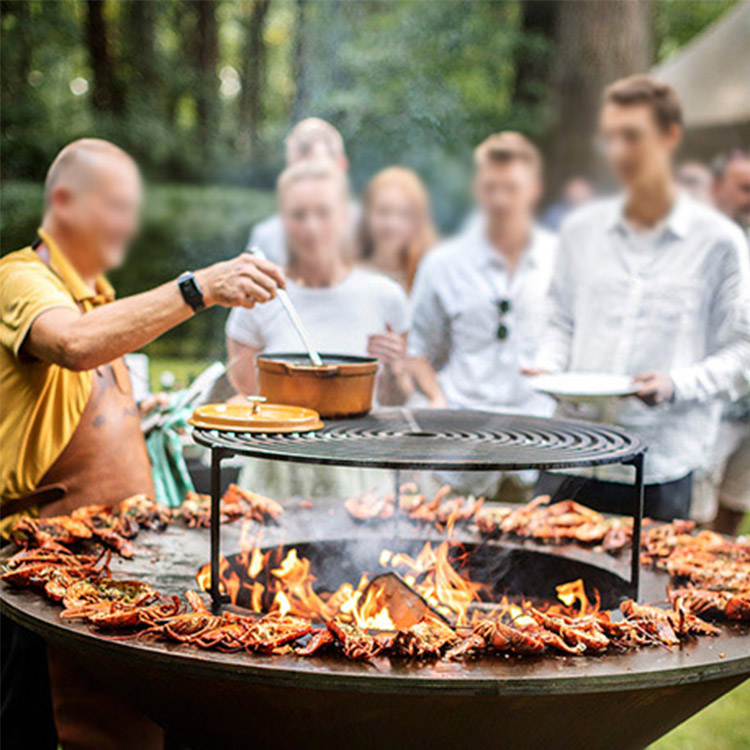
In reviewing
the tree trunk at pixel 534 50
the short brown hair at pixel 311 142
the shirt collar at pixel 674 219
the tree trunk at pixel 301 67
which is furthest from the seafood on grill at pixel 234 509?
the tree trunk at pixel 534 50

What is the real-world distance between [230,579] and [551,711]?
102cm

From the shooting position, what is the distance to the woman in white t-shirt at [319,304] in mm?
3613

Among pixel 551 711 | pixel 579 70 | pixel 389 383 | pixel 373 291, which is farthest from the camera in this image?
pixel 579 70

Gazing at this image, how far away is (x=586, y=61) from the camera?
6.41 metres

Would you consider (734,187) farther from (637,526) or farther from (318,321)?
(637,526)

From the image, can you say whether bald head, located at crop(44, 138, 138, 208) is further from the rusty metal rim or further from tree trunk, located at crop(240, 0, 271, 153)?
tree trunk, located at crop(240, 0, 271, 153)

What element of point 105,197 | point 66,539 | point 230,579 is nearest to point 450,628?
point 230,579

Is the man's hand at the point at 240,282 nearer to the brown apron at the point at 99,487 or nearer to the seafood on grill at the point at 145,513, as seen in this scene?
the brown apron at the point at 99,487

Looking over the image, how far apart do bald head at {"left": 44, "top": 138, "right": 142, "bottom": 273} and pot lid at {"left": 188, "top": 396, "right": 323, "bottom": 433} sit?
848 mm

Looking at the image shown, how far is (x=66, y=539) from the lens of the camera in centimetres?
247

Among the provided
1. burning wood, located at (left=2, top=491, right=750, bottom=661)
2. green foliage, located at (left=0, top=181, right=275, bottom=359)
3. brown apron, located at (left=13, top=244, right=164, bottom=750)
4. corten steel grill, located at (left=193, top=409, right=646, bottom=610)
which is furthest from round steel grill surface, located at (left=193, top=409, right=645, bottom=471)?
green foliage, located at (left=0, top=181, right=275, bottom=359)

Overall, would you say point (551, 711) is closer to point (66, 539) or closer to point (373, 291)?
point (66, 539)

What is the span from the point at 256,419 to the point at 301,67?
359 centimetres

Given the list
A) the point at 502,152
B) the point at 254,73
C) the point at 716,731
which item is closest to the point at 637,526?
the point at 716,731
